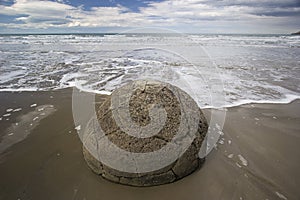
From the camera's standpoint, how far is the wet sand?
2641 mm

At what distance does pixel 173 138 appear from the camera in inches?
109

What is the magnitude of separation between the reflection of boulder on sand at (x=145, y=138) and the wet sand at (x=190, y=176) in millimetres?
151

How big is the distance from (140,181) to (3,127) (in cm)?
309

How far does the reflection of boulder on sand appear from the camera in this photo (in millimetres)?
2686

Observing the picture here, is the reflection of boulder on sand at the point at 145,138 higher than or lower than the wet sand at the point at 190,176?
higher

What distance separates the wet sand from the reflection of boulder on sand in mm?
151

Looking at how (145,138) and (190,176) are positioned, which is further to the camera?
(190,176)

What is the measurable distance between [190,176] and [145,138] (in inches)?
30.9

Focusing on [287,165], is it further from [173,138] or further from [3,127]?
[3,127]

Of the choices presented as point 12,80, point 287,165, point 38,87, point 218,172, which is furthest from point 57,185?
point 12,80

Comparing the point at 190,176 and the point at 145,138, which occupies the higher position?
the point at 145,138

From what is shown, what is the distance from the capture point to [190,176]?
2.88 metres

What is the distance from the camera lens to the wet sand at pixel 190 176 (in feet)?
8.66

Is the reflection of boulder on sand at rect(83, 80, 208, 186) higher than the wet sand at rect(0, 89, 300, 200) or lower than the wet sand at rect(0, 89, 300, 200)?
higher
